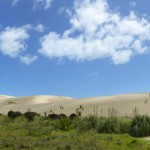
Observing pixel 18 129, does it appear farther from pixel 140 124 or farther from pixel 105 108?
pixel 105 108

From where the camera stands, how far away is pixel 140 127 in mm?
19969

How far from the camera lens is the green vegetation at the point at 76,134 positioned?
15.2 metres

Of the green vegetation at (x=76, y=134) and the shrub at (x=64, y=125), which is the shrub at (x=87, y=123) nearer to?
the green vegetation at (x=76, y=134)

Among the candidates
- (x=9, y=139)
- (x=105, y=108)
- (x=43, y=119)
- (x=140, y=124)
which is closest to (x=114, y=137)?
(x=140, y=124)

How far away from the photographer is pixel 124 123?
21078mm

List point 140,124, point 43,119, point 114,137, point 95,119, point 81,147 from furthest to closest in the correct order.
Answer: point 43,119 → point 95,119 → point 140,124 → point 114,137 → point 81,147

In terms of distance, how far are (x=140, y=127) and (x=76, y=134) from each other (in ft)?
9.83

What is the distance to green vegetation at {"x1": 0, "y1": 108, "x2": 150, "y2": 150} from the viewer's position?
49.8ft

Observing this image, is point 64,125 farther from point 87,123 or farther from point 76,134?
point 76,134

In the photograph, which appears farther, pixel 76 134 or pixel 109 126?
pixel 109 126

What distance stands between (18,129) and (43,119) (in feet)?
13.9

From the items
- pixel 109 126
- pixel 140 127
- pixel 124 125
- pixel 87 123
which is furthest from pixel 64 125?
pixel 140 127

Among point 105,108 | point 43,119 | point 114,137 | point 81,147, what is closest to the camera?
point 81,147

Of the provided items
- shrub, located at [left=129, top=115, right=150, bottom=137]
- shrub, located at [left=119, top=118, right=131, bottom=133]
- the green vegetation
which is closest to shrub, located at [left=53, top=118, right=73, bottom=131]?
the green vegetation
